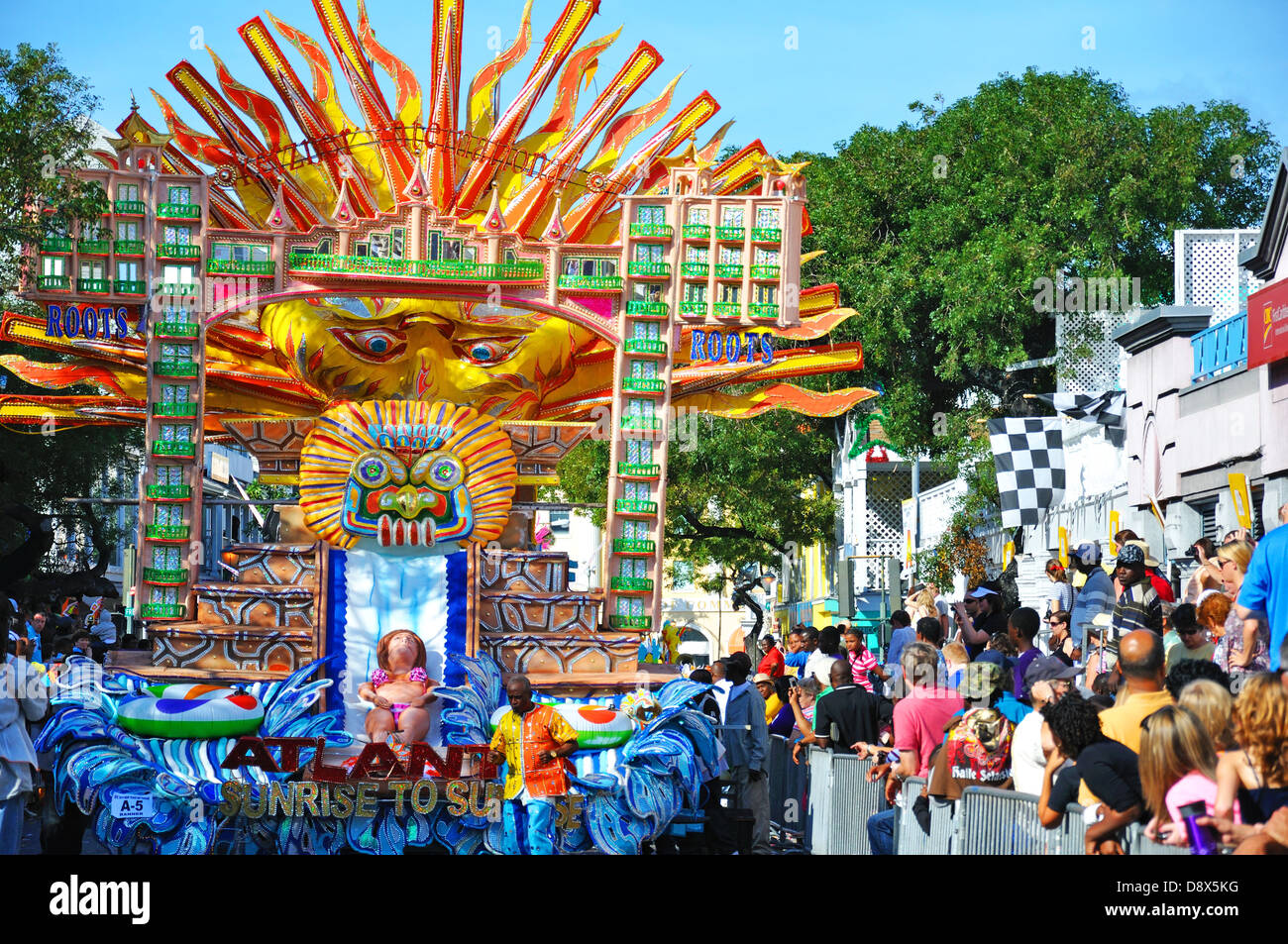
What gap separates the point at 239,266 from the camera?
45.6 feet

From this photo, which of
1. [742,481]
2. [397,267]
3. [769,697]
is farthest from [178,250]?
[742,481]

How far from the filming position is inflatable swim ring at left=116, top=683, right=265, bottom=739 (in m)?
11.5

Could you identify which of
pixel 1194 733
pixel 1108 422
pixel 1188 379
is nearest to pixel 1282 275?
pixel 1188 379

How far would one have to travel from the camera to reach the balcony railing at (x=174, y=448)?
44.3 ft

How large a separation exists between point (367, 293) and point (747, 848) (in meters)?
5.43

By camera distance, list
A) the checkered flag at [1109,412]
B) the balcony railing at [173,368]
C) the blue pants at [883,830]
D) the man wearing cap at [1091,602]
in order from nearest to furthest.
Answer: the blue pants at [883,830] → the man wearing cap at [1091,602] → the balcony railing at [173,368] → the checkered flag at [1109,412]

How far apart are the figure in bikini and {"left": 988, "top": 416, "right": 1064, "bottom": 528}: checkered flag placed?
1204 centimetres

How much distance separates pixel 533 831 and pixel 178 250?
5632 millimetres

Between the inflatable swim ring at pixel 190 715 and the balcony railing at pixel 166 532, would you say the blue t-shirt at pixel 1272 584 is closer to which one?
the inflatable swim ring at pixel 190 715

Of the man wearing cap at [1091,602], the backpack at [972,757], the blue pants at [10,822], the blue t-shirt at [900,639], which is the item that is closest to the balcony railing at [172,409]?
the blue pants at [10,822]

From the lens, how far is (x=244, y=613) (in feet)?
43.9

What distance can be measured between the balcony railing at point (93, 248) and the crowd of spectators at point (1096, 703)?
6012 mm

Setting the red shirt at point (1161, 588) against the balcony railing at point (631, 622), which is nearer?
the red shirt at point (1161, 588)

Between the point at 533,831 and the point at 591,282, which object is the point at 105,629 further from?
the point at 533,831
